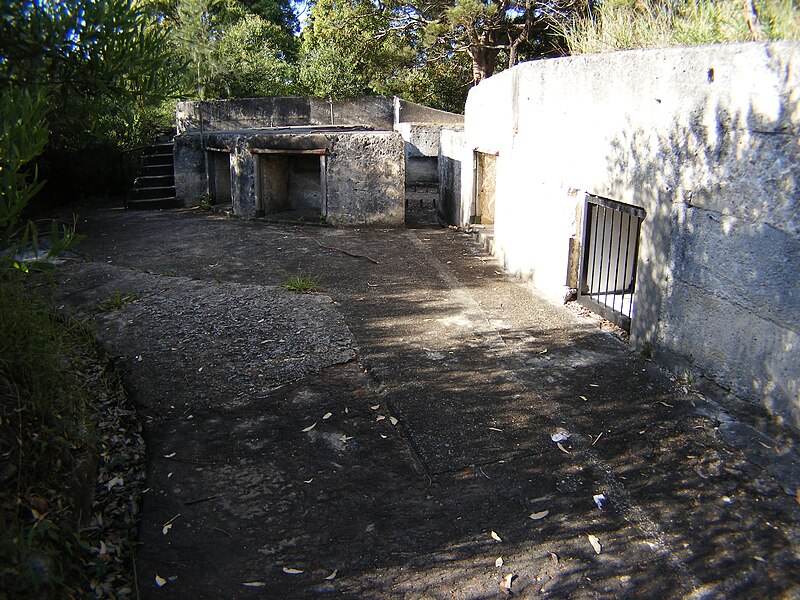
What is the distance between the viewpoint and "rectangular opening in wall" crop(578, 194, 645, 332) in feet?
24.2

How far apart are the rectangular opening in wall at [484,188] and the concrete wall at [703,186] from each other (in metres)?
4.14

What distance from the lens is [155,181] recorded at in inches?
619

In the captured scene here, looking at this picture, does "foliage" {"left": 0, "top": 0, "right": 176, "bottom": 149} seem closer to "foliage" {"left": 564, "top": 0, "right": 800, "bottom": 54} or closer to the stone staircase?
"foliage" {"left": 564, "top": 0, "right": 800, "bottom": 54}

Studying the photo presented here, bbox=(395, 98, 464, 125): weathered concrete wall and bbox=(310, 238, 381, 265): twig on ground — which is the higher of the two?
bbox=(395, 98, 464, 125): weathered concrete wall

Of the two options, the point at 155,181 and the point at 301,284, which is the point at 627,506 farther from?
the point at 155,181

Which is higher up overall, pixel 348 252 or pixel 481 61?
pixel 481 61

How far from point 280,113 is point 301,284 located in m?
13.8

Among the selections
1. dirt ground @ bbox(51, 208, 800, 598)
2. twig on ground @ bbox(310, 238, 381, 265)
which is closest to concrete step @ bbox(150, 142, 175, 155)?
twig on ground @ bbox(310, 238, 381, 265)

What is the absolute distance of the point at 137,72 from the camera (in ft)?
12.8

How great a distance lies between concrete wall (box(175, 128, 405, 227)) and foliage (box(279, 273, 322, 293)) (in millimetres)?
4471

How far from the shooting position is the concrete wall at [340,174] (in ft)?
41.5

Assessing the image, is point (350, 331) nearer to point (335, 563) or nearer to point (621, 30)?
point (335, 563)

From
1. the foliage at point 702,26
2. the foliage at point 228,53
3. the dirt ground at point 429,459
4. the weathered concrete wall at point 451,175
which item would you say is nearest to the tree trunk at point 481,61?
the weathered concrete wall at point 451,175

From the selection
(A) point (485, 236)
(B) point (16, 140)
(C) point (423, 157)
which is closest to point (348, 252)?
(A) point (485, 236)
